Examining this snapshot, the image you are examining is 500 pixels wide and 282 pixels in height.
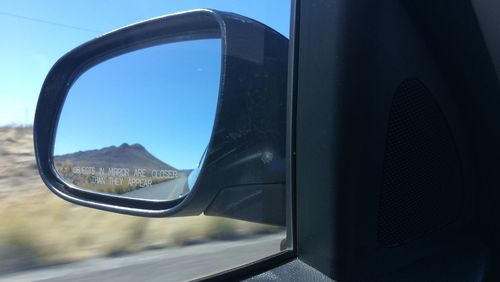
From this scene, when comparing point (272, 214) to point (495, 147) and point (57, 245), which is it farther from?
point (495, 147)

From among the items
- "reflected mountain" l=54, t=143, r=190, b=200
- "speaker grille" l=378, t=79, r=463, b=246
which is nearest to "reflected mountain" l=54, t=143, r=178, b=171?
"reflected mountain" l=54, t=143, r=190, b=200

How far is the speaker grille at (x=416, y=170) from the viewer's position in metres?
2.63

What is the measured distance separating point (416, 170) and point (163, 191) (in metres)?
1.13

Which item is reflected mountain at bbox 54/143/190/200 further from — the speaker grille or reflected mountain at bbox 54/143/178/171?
the speaker grille

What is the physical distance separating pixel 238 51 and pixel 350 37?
18.7 inches

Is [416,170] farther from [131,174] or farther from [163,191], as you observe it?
[131,174]

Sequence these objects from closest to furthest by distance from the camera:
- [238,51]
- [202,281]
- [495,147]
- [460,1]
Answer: [202,281]
[238,51]
[460,1]
[495,147]

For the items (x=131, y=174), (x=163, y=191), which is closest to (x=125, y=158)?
(x=131, y=174)

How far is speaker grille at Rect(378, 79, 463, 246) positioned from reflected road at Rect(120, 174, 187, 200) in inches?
33.3

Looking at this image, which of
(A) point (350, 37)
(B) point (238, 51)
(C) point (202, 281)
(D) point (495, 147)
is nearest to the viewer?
(C) point (202, 281)

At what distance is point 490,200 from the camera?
3207 millimetres

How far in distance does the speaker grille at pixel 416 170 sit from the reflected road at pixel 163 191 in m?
0.84

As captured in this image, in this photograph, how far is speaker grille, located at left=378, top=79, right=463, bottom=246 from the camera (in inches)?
104

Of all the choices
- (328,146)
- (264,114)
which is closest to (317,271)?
(328,146)
